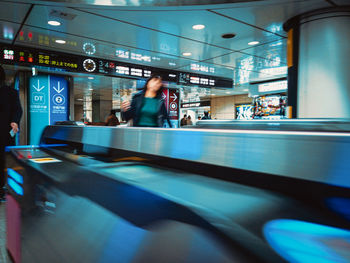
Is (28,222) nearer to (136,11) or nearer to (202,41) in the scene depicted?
(136,11)

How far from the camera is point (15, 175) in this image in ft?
4.56

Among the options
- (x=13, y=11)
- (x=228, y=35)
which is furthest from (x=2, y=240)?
(x=228, y=35)

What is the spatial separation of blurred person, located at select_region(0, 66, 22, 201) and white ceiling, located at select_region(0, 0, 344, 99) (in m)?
1.35

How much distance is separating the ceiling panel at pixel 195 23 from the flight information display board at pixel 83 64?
2322mm

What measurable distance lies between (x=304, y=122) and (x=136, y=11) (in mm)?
2599

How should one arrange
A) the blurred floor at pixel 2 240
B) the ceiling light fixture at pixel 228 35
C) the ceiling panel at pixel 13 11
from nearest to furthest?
the blurred floor at pixel 2 240 < the ceiling panel at pixel 13 11 < the ceiling light fixture at pixel 228 35

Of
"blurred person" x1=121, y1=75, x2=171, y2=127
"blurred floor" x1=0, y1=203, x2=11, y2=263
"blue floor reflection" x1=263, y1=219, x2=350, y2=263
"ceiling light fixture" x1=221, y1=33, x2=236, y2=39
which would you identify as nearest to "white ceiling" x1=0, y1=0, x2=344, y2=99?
"ceiling light fixture" x1=221, y1=33, x2=236, y2=39

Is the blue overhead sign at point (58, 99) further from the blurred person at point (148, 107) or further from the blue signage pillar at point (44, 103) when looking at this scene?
→ the blurred person at point (148, 107)

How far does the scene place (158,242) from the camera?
610mm

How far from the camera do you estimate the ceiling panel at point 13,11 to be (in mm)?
3339

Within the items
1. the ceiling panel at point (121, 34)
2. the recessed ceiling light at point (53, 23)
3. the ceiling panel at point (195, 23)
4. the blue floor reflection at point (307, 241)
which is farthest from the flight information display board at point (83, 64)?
the blue floor reflection at point (307, 241)

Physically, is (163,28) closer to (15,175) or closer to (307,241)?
(15,175)

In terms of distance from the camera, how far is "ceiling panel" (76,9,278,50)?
3579mm

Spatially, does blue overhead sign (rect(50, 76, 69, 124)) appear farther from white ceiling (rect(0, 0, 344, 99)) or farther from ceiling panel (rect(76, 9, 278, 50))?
ceiling panel (rect(76, 9, 278, 50))
